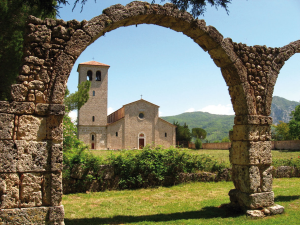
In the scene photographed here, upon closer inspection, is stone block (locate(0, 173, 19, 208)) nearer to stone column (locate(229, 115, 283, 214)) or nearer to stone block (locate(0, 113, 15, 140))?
stone block (locate(0, 113, 15, 140))

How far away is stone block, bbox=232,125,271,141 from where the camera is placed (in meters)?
5.96

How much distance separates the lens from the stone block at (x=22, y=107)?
422 cm

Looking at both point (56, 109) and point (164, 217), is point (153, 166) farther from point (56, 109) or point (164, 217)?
point (56, 109)

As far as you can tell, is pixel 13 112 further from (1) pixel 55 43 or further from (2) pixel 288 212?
(2) pixel 288 212

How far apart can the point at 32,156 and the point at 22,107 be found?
34.0 inches

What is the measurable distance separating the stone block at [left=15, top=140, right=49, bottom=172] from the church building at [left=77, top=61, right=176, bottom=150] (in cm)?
3323

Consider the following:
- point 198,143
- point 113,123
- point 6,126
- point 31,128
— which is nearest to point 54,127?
point 31,128

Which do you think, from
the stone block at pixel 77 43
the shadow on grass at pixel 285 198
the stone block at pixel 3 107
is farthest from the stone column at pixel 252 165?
the stone block at pixel 3 107

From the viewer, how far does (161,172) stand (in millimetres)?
9461

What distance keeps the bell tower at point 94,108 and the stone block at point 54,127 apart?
33411mm

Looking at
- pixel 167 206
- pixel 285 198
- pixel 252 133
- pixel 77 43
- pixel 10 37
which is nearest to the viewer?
pixel 77 43

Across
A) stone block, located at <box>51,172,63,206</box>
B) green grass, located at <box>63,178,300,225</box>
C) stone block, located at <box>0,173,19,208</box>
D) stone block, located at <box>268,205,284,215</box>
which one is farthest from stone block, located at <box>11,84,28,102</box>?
stone block, located at <box>268,205,284,215</box>

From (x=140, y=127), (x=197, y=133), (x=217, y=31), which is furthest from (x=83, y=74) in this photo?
(x=197, y=133)

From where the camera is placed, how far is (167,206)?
6938 mm
